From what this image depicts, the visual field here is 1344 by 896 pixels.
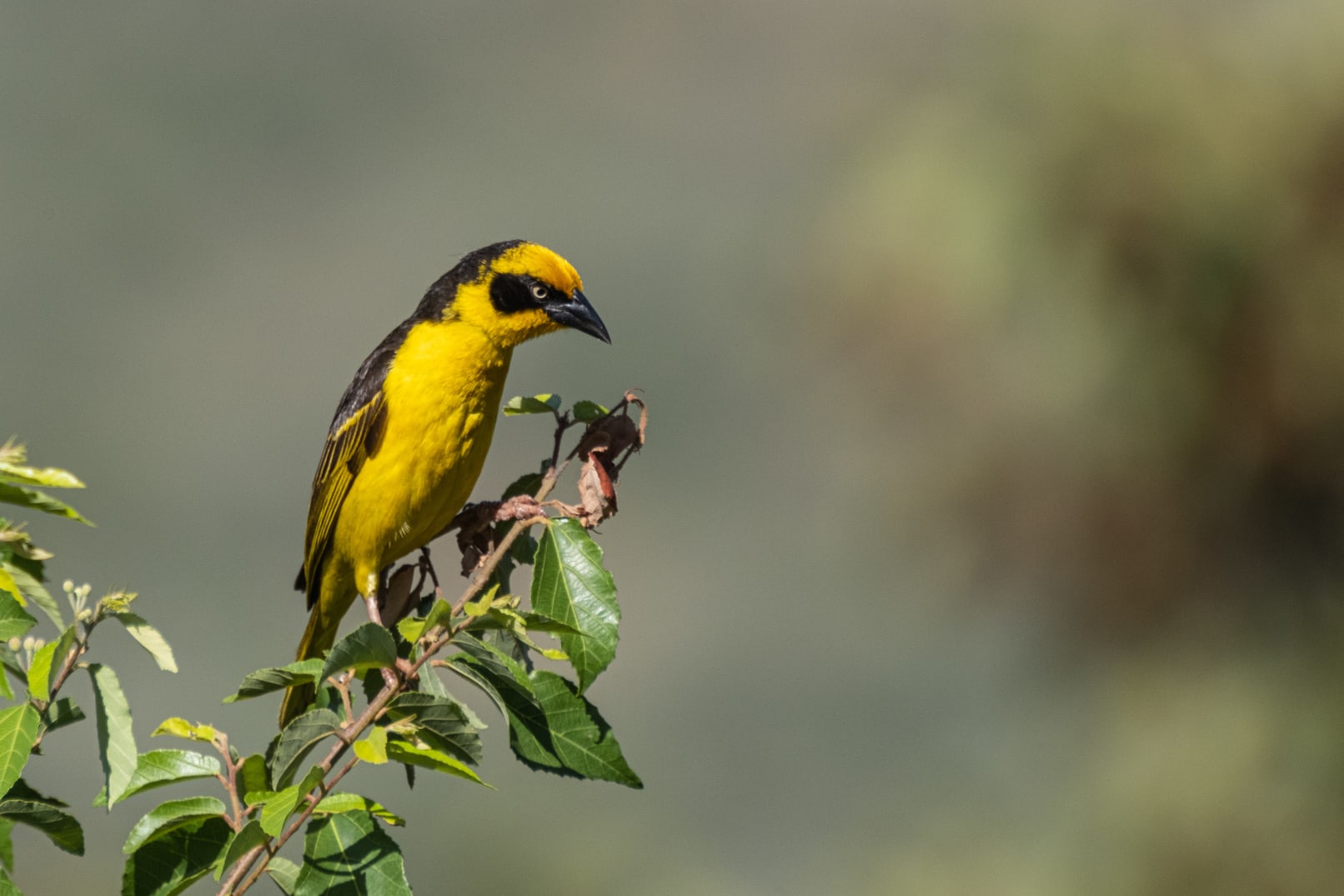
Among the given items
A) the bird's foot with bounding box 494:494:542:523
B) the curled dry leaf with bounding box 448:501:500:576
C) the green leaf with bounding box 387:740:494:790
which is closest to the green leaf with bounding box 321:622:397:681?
the green leaf with bounding box 387:740:494:790

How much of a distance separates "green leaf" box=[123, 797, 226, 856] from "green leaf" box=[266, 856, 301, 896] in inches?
4.4

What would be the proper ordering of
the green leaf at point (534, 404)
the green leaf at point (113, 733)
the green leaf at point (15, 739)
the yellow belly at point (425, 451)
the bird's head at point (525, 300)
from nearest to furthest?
the green leaf at point (15, 739) → the green leaf at point (113, 733) → the green leaf at point (534, 404) → the yellow belly at point (425, 451) → the bird's head at point (525, 300)

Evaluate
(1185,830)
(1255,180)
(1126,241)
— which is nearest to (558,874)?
(1185,830)

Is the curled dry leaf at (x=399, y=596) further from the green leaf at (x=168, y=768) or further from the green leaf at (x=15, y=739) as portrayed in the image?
the green leaf at (x=15, y=739)

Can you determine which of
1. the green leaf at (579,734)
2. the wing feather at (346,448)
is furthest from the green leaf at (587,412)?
the wing feather at (346,448)

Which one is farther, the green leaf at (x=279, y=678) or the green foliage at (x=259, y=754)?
the green leaf at (x=279, y=678)

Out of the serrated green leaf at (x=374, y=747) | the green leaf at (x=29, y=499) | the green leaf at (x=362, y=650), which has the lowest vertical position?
the serrated green leaf at (x=374, y=747)

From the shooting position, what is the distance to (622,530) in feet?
82.6

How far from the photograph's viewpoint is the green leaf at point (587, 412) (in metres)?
2.68

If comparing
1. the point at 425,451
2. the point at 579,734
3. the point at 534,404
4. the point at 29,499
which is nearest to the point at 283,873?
the point at 579,734

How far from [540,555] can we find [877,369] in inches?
211

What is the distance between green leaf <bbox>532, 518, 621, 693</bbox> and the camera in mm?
2195

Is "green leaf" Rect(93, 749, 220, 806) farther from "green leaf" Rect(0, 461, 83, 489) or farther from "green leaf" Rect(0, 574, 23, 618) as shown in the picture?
"green leaf" Rect(0, 461, 83, 489)

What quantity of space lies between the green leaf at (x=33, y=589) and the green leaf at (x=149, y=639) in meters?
0.09
